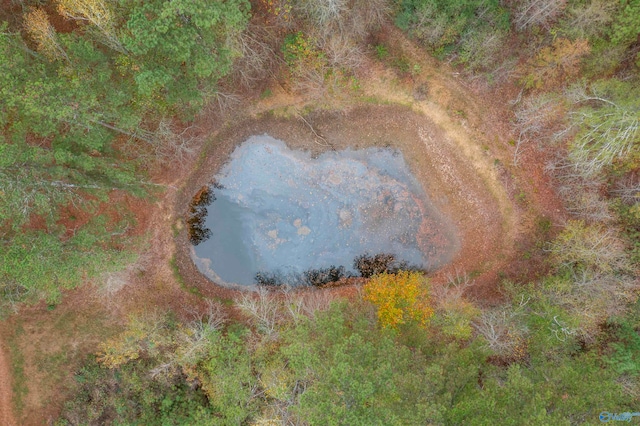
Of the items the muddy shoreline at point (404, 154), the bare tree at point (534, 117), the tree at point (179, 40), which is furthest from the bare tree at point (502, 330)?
the tree at point (179, 40)

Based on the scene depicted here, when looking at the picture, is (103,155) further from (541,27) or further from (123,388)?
(541,27)

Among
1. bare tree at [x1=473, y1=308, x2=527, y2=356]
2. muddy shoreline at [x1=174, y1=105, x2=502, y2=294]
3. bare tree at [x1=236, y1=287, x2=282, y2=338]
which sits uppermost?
muddy shoreline at [x1=174, y1=105, x2=502, y2=294]

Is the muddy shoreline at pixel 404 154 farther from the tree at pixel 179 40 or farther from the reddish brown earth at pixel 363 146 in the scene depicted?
the tree at pixel 179 40

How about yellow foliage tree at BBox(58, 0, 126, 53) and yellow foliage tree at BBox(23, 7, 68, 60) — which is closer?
yellow foliage tree at BBox(58, 0, 126, 53)

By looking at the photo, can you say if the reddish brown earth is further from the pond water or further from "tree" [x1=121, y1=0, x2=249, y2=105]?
"tree" [x1=121, y1=0, x2=249, y2=105]

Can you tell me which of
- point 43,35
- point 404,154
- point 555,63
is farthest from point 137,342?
point 555,63

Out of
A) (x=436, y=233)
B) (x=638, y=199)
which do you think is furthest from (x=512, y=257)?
(x=638, y=199)

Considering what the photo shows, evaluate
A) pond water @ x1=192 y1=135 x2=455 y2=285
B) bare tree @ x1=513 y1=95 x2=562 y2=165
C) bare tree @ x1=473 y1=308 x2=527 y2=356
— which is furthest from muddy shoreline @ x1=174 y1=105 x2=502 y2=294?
bare tree @ x1=473 y1=308 x2=527 y2=356

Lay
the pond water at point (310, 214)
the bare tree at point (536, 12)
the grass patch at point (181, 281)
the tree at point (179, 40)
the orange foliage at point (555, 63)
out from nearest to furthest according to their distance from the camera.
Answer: the tree at point (179, 40) → the bare tree at point (536, 12) → the orange foliage at point (555, 63) → the grass patch at point (181, 281) → the pond water at point (310, 214)
